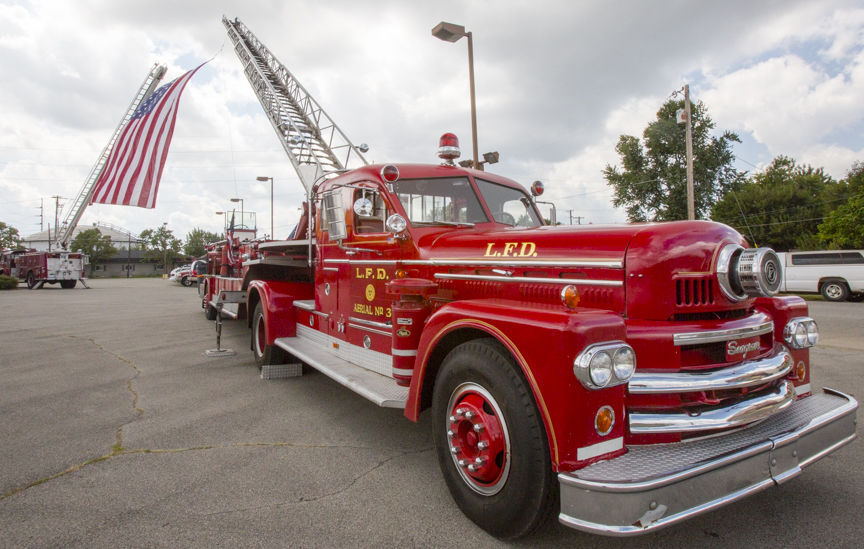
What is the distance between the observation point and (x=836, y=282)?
52.3 ft

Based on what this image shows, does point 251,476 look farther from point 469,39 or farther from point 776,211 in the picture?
point 776,211

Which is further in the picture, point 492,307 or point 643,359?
point 492,307

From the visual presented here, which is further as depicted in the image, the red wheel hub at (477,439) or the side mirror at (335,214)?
the side mirror at (335,214)

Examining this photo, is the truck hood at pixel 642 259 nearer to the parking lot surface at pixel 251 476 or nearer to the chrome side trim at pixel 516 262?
the chrome side trim at pixel 516 262

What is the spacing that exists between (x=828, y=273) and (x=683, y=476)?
1832 cm

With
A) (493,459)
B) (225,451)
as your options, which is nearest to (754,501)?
(493,459)

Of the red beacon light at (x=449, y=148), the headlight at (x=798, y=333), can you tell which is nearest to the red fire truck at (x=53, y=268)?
the red beacon light at (x=449, y=148)

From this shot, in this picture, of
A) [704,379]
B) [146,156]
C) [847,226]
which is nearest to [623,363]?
[704,379]

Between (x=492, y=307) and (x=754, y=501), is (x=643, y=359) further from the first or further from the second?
(x=754, y=501)

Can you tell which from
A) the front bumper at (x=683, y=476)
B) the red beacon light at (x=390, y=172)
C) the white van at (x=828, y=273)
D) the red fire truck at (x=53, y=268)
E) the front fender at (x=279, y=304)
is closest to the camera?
the front bumper at (x=683, y=476)

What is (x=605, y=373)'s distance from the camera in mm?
2109

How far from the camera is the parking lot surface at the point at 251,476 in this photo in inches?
99.0

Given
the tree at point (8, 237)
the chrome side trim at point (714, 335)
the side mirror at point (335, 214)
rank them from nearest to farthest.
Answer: the chrome side trim at point (714, 335)
the side mirror at point (335, 214)
the tree at point (8, 237)

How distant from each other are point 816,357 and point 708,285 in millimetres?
5406
